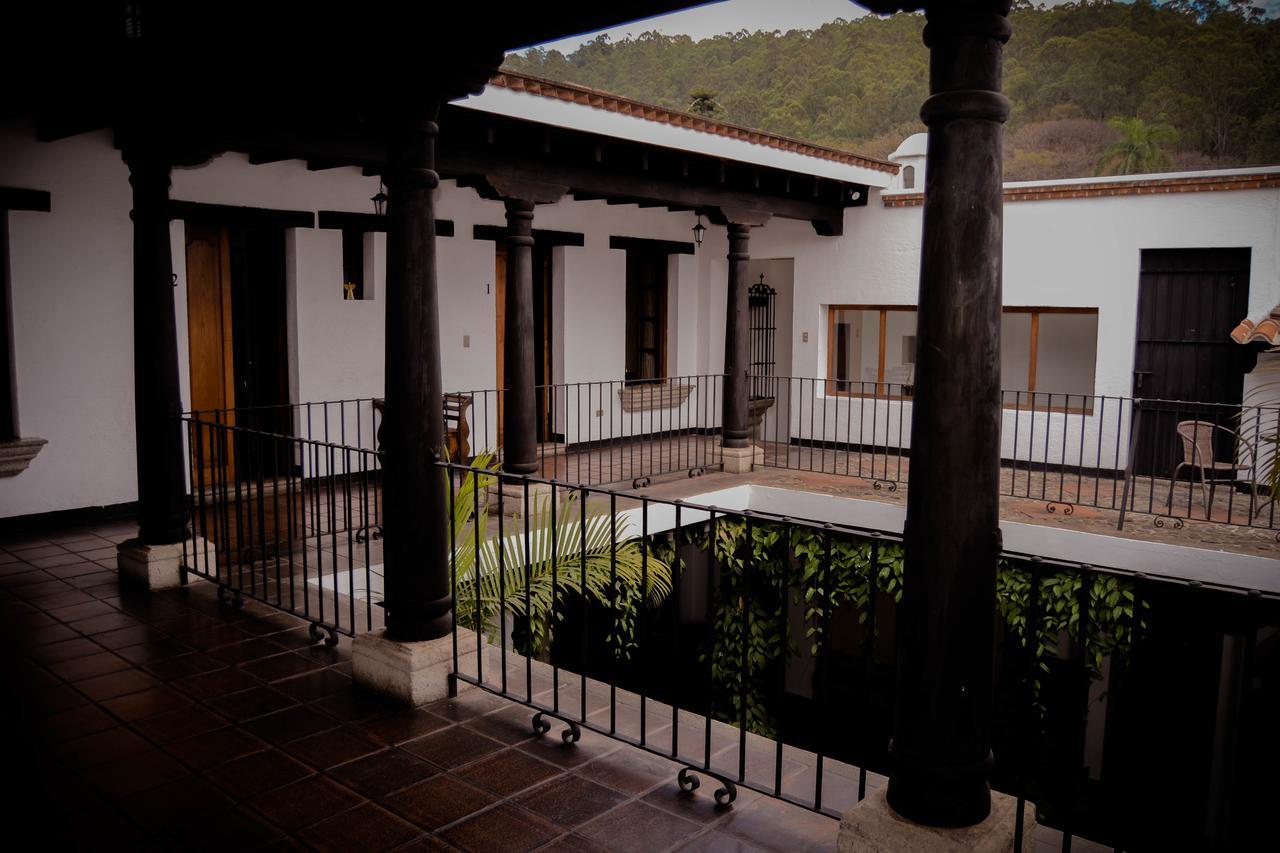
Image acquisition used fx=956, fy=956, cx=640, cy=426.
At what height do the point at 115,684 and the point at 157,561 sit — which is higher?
the point at 157,561

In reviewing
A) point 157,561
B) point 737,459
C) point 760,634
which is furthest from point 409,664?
point 737,459

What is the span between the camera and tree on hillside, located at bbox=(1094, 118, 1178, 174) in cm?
3147

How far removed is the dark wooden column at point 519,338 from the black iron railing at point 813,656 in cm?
44

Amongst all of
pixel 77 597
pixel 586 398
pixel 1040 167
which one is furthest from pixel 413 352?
pixel 1040 167

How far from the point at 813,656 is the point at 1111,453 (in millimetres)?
4362

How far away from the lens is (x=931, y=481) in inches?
105

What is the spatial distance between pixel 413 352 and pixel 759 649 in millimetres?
6396

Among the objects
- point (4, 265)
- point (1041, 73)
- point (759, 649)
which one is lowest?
point (759, 649)

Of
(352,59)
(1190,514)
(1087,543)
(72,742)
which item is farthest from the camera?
(1190,514)

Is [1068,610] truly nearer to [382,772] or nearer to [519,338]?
[519,338]

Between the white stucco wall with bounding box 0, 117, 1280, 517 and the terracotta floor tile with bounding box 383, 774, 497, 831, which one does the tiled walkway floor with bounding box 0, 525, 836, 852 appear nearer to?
the terracotta floor tile with bounding box 383, 774, 497, 831

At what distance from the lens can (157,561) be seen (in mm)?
5938

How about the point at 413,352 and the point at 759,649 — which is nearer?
the point at 413,352

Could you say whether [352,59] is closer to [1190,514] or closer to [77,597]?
[77,597]
